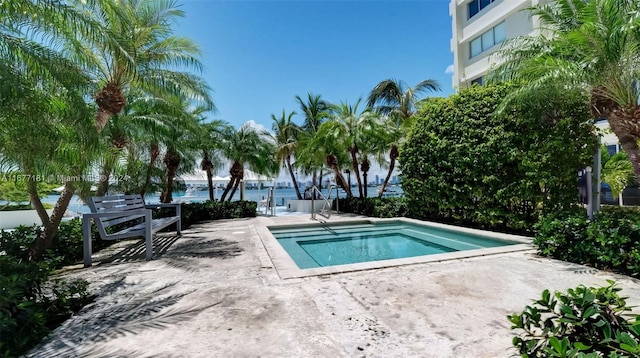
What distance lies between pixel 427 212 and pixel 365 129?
510cm

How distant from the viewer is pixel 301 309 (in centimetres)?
350

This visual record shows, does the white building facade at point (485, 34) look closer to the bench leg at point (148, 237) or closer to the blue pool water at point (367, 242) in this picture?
the blue pool water at point (367, 242)

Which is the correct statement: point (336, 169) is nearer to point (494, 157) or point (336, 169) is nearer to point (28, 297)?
point (494, 157)

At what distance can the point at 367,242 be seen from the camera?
31.6ft

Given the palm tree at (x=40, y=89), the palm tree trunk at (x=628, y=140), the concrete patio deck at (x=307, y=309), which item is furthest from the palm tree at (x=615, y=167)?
the palm tree at (x=40, y=89)

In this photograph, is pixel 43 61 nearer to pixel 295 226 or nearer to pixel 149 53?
pixel 149 53

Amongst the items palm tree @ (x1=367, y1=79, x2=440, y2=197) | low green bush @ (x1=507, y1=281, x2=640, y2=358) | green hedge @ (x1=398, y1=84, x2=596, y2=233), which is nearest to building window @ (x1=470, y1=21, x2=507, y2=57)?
palm tree @ (x1=367, y1=79, x2=440, y2=197)

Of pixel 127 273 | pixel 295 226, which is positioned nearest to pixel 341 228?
pixel 295 226

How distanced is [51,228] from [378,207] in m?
11.2

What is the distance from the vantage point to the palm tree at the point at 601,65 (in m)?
5.52

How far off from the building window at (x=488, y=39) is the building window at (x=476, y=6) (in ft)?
5.47

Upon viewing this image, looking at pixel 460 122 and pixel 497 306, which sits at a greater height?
pixel 460 122

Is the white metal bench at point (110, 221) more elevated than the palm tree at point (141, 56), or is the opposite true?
the palm tree at point (141, 56)

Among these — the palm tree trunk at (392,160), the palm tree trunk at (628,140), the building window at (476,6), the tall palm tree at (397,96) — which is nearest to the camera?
the palm tree trunk at (628,140)
